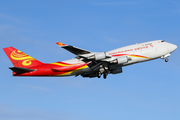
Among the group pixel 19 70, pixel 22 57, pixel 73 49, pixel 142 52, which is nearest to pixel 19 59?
pixel 22 57

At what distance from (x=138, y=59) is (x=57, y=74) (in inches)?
599

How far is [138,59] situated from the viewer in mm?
50906

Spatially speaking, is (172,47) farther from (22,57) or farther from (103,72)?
(22,57)

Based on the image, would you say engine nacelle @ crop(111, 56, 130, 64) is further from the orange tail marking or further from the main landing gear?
the orange tail marking

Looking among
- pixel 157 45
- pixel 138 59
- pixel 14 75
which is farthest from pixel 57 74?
pixel 157 45

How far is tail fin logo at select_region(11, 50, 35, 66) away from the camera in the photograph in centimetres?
5464

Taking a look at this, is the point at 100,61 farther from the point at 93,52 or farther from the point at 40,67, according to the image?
the point at 40,67

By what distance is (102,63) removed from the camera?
167ft

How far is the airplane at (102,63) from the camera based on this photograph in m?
50.3

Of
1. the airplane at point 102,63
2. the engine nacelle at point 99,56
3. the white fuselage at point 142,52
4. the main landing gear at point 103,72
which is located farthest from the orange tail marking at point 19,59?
the engine nacelle at point 99,56

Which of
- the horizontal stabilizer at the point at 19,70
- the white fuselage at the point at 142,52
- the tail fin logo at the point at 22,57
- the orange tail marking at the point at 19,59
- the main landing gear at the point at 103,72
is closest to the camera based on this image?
the horizontal stabilizer at the point at 19,70

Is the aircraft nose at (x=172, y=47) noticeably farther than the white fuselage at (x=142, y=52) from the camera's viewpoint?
Yes

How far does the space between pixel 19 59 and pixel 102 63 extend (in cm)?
1653

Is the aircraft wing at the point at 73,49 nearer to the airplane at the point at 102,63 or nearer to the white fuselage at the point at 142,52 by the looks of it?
the airplane at the point at 102,63
